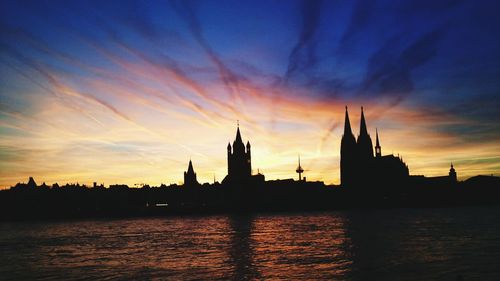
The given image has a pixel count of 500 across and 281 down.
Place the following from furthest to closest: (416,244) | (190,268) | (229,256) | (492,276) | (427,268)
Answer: (416,244), (229,256), (190,268), (427,268), (492,276)

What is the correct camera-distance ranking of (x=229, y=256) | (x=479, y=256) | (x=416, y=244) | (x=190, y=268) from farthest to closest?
1. (x=416, y=244)
2. (x=229, y=256)
3. (x=479, y=256)
4. (x=190, y=268)

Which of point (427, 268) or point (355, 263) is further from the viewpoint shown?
point (355, 263)

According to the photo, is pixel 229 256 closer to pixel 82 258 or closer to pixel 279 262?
pixel 279 262

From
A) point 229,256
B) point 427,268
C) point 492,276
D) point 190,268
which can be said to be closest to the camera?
point 492,276

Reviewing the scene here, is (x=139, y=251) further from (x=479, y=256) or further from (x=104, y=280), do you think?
(x=479, y=256)

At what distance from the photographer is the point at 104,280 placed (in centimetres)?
3519

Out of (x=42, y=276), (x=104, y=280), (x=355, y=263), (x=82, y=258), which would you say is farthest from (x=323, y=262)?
(x=82, y=258)

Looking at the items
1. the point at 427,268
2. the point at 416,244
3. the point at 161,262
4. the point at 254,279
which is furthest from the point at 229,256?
the point at 416,244

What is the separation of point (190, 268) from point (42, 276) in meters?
12.3

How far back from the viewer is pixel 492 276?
109 feet

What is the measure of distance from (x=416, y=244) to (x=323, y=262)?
20.7 meters

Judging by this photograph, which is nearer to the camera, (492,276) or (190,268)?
(492,276)

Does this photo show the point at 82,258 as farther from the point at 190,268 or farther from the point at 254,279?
the point at 254,279

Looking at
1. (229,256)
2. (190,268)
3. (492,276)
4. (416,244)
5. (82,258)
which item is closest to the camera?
(492,276)
